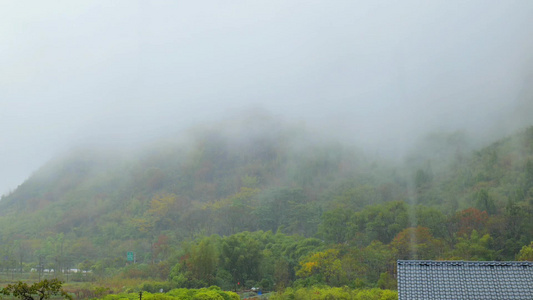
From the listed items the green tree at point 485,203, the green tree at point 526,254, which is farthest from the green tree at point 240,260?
the green tree at point 485,203

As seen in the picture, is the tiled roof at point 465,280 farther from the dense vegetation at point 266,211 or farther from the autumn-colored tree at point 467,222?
the autumn-colored tree at point 467,222

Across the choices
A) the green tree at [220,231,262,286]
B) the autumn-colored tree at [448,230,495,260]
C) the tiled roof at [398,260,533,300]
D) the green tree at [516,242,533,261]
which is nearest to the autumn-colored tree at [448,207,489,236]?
the autumn-colored tree at [448,230,495,260]

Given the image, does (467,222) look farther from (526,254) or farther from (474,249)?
(526,254)

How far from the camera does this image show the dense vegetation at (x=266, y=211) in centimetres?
3278

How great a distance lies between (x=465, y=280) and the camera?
10.8 metres

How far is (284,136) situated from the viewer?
3007 inches

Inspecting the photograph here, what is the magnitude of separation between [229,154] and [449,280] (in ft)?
215

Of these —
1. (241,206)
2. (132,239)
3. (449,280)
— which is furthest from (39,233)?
(449,280)

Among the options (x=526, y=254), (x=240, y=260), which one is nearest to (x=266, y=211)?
(x=240, y=260)

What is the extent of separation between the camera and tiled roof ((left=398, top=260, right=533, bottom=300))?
10500mm

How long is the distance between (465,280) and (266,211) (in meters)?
44.1

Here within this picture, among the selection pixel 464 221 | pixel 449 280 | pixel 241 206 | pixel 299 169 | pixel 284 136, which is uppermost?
pixel 284 136

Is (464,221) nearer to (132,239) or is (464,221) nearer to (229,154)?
(132,239)

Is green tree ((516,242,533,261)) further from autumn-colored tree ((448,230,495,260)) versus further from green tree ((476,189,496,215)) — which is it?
green tree ((476,189,496,215))
